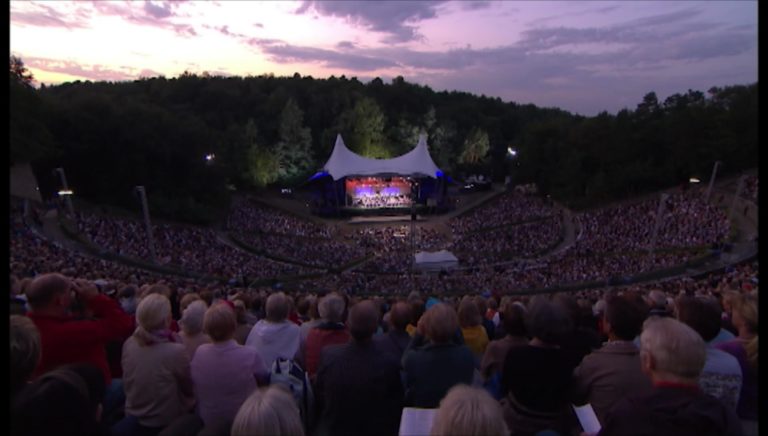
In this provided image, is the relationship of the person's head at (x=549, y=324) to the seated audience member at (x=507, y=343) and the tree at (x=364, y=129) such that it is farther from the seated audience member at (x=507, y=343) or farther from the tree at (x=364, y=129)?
the tree at (x=364, y=129)

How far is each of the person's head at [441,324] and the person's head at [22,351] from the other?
6.65ft

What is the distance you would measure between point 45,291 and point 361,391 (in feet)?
6.46

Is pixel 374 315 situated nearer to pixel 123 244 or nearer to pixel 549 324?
pixel 549 324

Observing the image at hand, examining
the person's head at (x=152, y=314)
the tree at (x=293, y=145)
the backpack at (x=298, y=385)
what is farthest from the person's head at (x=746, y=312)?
the tree at (x=293, y=145)

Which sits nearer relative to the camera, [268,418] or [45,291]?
[268,418]

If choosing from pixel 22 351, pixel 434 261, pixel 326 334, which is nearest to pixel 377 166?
pixel 434 261

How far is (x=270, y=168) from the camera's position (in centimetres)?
4400

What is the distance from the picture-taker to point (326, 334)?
12.5 ft

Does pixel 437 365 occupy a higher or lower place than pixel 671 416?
lower

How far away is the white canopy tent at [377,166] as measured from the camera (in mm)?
39438

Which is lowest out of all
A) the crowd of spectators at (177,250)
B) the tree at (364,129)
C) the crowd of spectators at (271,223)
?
the crowd of spectators at (271,223)

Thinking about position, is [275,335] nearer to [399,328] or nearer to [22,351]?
[399,328]

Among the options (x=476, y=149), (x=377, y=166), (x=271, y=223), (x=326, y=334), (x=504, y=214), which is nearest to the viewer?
(x=326, y=334)

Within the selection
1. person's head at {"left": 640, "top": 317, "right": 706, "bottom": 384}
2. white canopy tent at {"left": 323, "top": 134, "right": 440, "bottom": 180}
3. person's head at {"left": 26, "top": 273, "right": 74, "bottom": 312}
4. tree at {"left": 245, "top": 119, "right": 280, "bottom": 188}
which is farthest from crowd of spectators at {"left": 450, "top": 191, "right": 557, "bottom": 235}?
person's head at {"left": 640, "top": 317, "right": 706, "bottom": 384}
